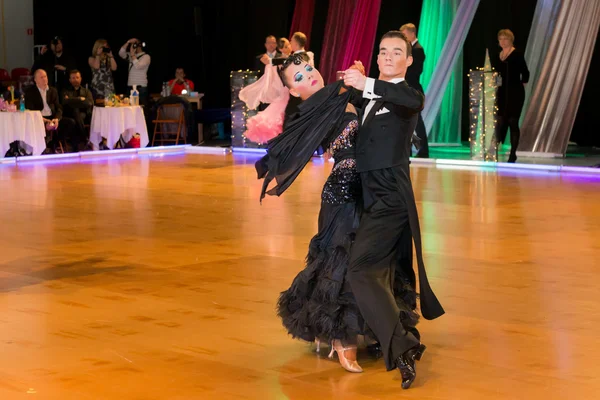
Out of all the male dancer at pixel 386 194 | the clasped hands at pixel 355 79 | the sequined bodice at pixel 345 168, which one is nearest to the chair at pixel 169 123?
the sequined bodice at pixel 345 168

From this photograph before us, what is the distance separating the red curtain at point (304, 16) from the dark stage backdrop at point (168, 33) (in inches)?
87.3

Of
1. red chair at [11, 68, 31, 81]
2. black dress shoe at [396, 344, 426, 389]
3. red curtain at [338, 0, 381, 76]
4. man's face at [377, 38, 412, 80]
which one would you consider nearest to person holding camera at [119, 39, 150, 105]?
red chair at [11, 68, 31, 81]

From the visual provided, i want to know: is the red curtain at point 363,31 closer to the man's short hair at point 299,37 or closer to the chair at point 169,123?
the man's short hair at point 299,37

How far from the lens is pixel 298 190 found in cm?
966

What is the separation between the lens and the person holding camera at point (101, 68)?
1518 cm

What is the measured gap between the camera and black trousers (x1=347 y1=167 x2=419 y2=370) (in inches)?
149

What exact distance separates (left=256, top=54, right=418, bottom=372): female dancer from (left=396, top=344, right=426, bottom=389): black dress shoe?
0.16 meters

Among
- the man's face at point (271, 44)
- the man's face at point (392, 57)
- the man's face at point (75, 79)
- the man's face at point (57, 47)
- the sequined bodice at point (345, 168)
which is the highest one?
the man's face at point (392, 57)

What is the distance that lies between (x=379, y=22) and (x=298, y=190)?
5.98 meters

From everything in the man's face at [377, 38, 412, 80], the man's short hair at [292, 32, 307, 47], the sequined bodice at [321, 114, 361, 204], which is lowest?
the sequined bodice at [321, 114, 361, 204]

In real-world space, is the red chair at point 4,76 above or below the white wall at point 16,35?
below

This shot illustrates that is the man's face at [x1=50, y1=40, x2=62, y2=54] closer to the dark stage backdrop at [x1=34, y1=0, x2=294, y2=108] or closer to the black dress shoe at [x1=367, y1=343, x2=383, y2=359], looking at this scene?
the dark stage backdrop at [x1=34, y1=0, x2=294, y2=108]

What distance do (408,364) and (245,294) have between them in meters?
1.80

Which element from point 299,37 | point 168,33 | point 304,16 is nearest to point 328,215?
point 299,37
